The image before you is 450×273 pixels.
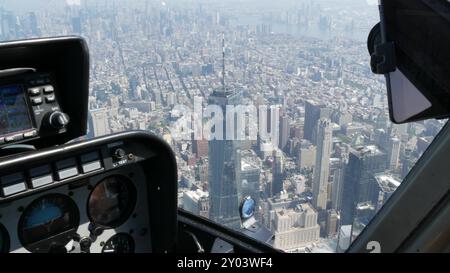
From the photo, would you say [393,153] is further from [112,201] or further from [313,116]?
[313,116]

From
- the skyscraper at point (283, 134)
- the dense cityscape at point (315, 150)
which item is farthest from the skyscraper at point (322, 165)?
the skyscraper at point (283, 134)

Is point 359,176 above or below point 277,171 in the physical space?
above

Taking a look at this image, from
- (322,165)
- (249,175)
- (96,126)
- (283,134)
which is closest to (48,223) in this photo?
(96,126)

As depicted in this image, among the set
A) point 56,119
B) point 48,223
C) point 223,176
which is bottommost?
point 223,176

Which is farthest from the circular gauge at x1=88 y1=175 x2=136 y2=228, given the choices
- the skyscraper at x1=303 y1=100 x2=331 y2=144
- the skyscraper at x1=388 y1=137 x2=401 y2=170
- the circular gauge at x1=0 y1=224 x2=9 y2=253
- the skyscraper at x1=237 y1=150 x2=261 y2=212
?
the skyscraper at x1=303 y1=100 x2=331 y2=144

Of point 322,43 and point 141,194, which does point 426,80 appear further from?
point 322,43

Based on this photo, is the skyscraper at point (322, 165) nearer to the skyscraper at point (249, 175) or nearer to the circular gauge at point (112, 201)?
the skyscraper at point (249, 175)

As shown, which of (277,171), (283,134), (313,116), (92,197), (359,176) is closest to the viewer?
(92,197)
